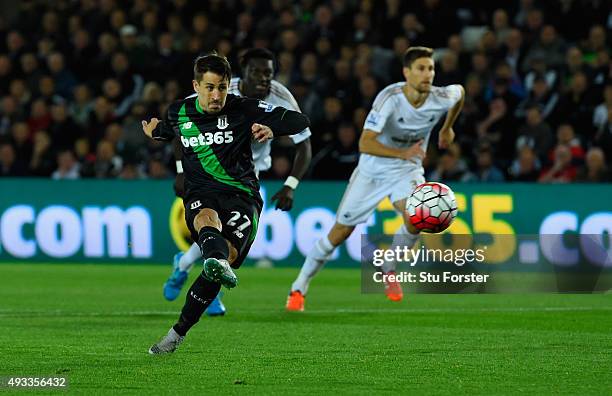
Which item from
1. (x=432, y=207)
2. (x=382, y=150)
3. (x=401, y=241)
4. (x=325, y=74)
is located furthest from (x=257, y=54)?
(x=325, y=74)

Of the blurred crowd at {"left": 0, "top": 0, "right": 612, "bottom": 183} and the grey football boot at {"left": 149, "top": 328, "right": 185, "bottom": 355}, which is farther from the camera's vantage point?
the blurred crowd at {"left": 0, "top": 0, "right": 612, "bottom": 183}

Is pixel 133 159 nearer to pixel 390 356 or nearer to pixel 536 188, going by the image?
pixel 536 188

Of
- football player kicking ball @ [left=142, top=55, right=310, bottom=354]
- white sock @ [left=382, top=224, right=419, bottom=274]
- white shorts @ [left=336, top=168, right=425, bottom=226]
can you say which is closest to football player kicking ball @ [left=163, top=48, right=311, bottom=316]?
white shorts @ [left=336, top=168, right=425, bottom=226]

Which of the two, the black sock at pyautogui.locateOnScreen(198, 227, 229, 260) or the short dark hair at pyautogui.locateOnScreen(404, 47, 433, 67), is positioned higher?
the short dark hair at pyautogui.locateOnScreen(404, 47, 433, 67)

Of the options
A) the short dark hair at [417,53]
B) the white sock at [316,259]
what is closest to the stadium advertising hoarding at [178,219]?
the white sock at [316,259]

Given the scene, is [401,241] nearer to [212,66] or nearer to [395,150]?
[395,150]

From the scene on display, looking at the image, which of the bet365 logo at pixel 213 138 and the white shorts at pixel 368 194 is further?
the white shorts at pixel 368 194

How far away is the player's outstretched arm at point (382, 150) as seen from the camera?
11.5 m

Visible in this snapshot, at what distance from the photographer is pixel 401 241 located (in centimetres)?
1216

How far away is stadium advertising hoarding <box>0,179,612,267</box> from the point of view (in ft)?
50.8

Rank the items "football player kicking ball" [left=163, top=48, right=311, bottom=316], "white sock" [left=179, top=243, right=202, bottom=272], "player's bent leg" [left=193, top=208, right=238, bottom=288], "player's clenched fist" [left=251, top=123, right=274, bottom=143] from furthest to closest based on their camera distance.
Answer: "white sock" [left=179, top=243, right=202, bottom=272] → "football player kicking ball" [left=163, top=48, right=311, bottom=316] → "player's clenched fist" [left=251, top=123, right=274, bottom=143] → "player's bent leg" [left=193, top=208, right=238, bottom=288]

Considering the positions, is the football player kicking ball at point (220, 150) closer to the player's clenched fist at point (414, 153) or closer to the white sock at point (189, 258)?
the white sock at point (189, 258)

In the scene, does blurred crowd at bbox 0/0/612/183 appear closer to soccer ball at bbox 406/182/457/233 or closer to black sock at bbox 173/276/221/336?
soccer ball at bbox 406/182/457/233

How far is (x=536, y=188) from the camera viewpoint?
1566 cm
